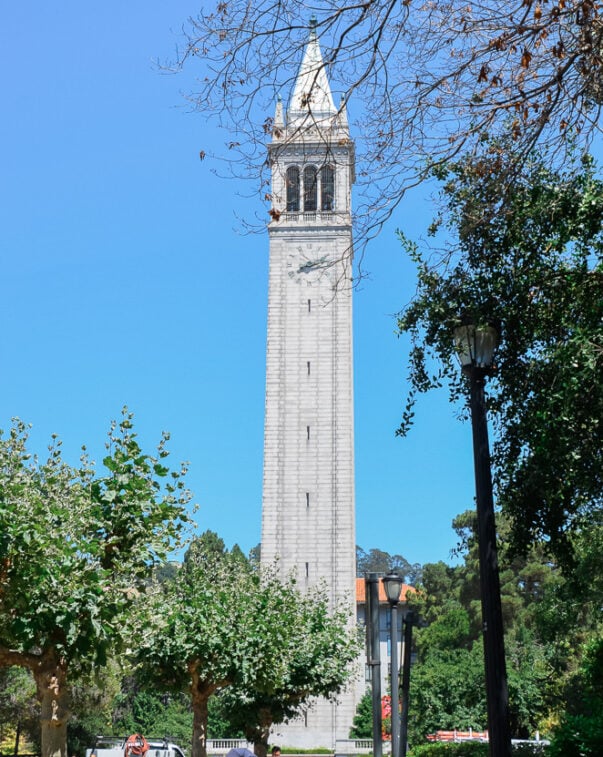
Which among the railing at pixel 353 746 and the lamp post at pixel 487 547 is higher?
the lamp post at pixel 487 547

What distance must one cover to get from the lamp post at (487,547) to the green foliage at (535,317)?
1991 millimetres

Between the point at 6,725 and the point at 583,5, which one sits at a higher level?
the point at 583,5

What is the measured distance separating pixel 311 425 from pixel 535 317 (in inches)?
1647

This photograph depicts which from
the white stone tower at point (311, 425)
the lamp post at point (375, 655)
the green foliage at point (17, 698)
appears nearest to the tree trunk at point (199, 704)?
the lamp post at point (375, 655)

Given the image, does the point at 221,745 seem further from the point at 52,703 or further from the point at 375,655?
the point at 375,655

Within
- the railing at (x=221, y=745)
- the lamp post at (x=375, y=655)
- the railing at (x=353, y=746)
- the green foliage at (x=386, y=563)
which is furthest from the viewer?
the green foliage at (x=386, y=563)

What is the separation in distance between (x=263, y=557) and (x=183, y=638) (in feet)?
92.4

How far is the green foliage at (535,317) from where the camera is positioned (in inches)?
402

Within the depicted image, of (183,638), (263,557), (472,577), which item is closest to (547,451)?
(183,638)

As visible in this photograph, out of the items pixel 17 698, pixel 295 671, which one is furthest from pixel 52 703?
pixel 17 698

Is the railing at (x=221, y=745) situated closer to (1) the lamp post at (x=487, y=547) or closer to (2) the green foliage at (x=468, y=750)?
(2) the green foliage at (x=468, y=750)

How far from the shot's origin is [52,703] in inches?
484

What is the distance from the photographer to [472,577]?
196 ft

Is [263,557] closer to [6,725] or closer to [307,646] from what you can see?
[6,725]
